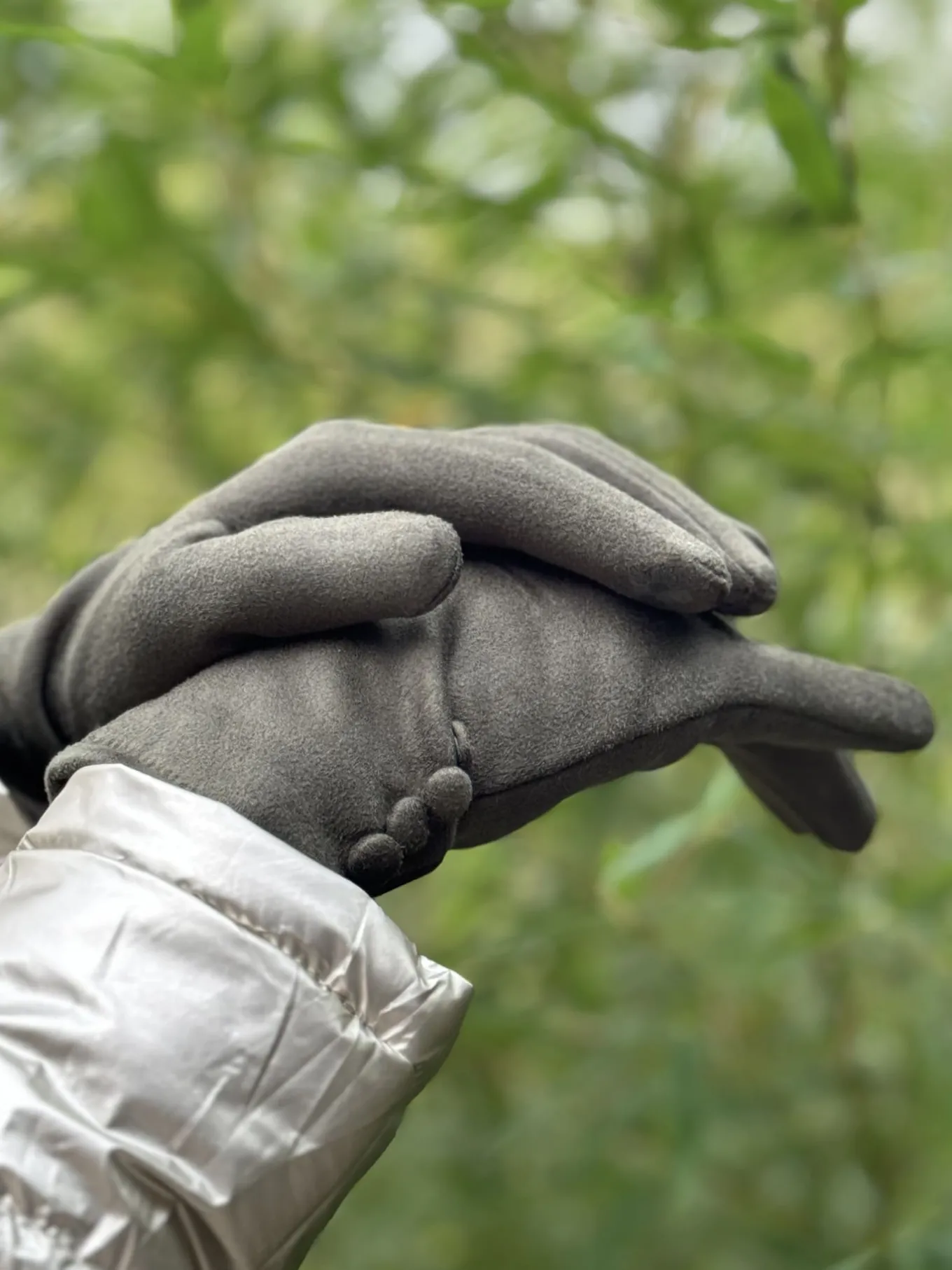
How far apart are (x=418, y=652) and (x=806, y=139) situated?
0.39 meters

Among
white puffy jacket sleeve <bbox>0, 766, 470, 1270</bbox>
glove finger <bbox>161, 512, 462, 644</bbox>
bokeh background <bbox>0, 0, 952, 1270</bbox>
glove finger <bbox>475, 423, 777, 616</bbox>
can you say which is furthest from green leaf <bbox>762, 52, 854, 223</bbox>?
white puffy jacket sleeve <bbox>0, 766, 470, 1270</bbox>

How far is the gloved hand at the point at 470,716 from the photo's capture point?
14.4 inches

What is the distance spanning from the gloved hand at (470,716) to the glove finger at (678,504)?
0.02 m

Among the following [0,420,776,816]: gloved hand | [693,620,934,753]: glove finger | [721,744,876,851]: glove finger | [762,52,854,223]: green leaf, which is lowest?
[721,744,876,851]: glove finger

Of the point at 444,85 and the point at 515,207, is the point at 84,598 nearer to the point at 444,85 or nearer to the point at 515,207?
the point at 515,207

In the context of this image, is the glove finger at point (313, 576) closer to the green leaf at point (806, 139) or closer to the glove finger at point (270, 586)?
the glove finger at point (270, 586)

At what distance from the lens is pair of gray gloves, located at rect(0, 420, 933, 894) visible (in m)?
0.37

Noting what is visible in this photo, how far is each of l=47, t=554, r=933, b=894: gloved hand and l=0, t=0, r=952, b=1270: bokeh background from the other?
30 cm

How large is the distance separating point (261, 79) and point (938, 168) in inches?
19.7

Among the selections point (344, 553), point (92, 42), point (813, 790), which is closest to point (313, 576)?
point (344, 553)

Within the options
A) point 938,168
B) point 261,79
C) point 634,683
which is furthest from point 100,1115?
point 938,168

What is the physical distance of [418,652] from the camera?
1.29 feet

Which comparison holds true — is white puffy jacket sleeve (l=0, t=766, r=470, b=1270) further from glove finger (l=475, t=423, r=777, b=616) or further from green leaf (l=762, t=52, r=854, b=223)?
green leaf (l=762, t=52, r=854, b=223)

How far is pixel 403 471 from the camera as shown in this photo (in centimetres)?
42
